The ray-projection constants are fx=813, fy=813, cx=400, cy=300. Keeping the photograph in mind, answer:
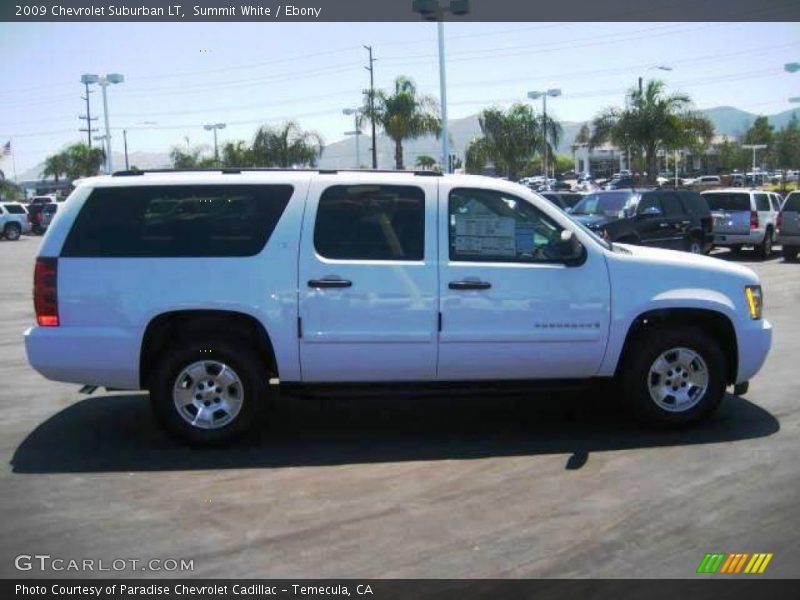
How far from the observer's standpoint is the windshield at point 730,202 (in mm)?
20766

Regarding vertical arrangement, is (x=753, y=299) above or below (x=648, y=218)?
below

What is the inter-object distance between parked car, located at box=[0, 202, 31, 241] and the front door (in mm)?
39094

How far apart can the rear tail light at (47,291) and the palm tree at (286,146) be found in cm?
4522

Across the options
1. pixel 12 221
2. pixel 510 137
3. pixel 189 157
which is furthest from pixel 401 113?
pixel 189 157

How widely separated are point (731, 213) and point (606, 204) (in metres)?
5.41

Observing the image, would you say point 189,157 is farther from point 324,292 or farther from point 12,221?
point 324,292

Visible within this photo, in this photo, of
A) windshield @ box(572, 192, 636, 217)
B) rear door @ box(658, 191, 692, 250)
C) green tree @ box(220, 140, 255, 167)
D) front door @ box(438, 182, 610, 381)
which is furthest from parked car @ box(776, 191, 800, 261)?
green tree @ box(220, 140, 255, 167)

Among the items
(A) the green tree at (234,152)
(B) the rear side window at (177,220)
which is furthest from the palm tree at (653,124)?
(B) the rear side window at (177,220)

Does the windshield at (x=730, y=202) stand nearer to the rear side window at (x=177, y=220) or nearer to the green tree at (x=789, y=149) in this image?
the rear side window at (x=177, y=220)

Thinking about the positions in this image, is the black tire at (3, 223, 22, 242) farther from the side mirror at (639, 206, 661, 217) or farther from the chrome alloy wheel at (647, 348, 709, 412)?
the chrome alloy wheel at (647, 348, 709, 412)

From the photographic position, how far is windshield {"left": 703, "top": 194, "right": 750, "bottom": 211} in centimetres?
2077

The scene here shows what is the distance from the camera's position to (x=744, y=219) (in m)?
20.5

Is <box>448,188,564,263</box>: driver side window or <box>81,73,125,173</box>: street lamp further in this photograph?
<box>81,73,125,173</box>: street lamp

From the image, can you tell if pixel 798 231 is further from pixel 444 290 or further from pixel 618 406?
pixel 444 290
